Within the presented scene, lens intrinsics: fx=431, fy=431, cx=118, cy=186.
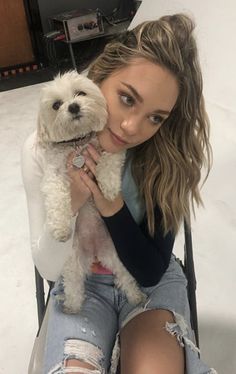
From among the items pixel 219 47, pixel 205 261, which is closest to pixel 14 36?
pixel 219 47

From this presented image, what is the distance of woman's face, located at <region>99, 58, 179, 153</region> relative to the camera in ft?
3.35

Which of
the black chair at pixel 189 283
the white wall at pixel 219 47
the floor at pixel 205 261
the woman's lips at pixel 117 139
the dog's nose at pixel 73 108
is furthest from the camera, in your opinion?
the white wall at pixel 219 47

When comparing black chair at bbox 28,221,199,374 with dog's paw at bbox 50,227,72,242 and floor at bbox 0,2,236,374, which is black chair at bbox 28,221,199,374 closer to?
dog's paw at bbox 50,227,72,242

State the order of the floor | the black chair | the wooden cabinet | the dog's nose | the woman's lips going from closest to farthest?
the dog's nose → the woman's lips → the black chair → the floor → the wooden cabinet

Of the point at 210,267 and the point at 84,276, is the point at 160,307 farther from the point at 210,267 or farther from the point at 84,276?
the point at 210,267

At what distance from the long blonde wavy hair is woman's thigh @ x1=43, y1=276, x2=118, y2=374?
0.24 meters

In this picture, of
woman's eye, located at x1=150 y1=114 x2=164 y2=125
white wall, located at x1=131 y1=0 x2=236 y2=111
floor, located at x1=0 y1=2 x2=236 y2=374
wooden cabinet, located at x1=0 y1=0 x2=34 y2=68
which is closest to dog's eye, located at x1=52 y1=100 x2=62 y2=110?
woman's eye, located at x1=150 y1=114 x2=164 y2=125

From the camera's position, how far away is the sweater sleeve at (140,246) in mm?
1096

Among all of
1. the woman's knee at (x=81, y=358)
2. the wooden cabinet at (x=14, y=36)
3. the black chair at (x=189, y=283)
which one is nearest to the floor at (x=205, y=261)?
the black chair at (x=189, y=283)

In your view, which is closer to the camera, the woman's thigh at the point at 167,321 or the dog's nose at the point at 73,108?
the dog's nose at the point at 73,108

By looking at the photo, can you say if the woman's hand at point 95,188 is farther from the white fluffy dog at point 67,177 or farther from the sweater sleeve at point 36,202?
the sweater sleeve at point 36,202

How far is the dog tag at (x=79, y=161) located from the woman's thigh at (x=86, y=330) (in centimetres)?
35

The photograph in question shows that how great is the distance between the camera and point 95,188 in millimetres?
1082

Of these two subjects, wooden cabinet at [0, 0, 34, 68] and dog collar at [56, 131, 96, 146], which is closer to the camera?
dog collar at [56, 131, 96, 146]
